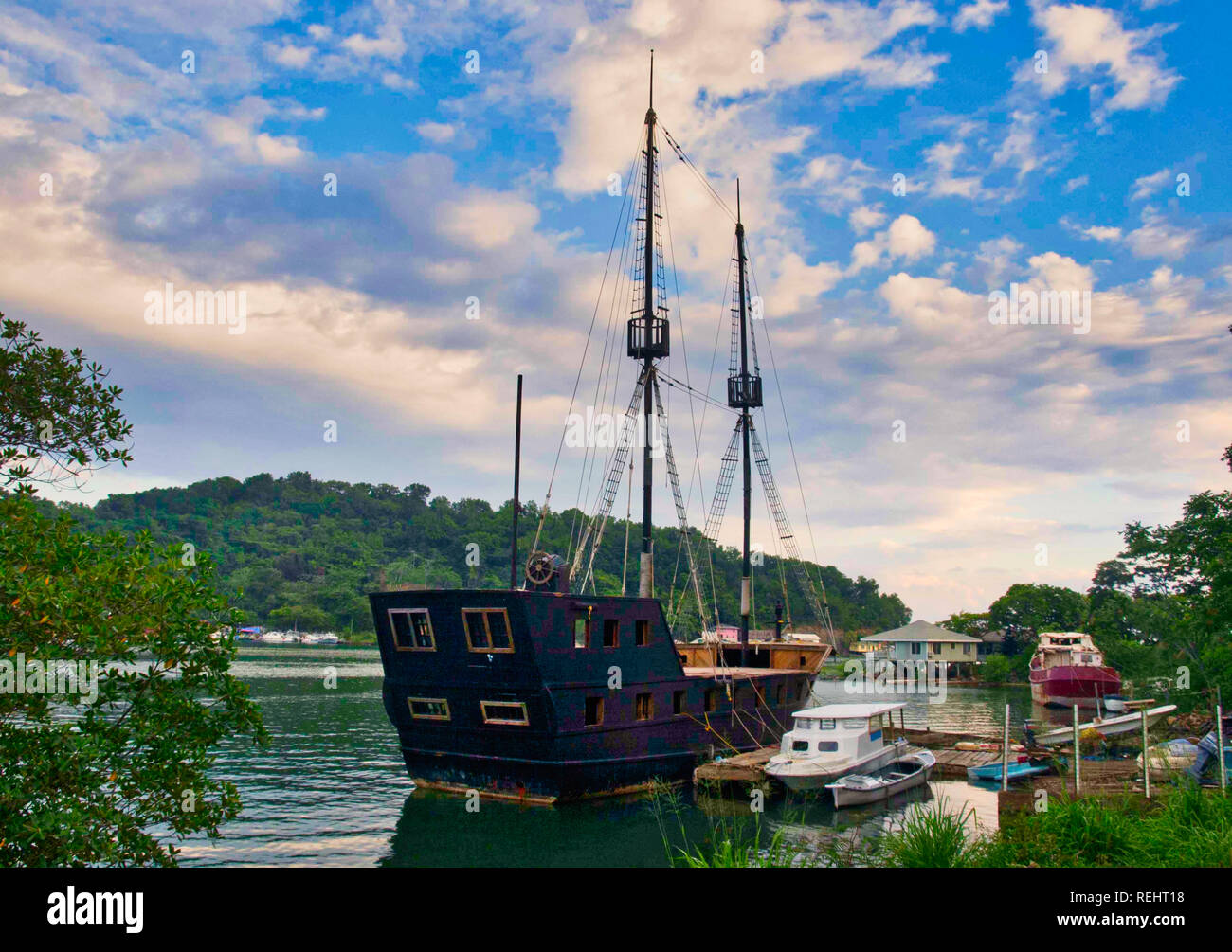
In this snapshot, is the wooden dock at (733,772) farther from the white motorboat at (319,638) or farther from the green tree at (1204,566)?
the white motorboat at (319,638)

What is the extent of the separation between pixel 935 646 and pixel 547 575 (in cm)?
8892

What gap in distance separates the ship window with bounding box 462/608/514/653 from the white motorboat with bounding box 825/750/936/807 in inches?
476

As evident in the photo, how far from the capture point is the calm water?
2311 centimetres

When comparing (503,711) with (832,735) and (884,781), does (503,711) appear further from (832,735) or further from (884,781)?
(884,781)

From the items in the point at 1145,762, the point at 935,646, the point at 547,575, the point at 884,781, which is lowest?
the point at 935,646

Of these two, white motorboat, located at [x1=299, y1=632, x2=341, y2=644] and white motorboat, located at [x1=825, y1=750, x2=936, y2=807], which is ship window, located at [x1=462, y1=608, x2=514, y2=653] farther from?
white motorboat, located at [x1=299, y1=632, x2=341, y2=644]

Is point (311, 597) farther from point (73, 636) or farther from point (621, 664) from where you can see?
point (73, 636)

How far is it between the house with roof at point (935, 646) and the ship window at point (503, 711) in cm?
8244

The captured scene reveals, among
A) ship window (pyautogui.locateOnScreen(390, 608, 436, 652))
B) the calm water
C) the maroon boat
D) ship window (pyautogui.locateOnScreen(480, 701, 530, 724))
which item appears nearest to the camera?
the calm water

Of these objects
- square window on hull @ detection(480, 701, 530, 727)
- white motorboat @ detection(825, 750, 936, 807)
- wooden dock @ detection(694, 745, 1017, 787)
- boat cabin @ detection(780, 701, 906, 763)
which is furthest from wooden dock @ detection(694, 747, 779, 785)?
square window on hull @ detection(480, 701, 530, 727)

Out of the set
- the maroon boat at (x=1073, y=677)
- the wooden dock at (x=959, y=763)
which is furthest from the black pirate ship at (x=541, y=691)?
the maroon boat at (x=1073, y=677)

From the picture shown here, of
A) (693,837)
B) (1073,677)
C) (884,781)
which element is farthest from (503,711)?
(1073,677)

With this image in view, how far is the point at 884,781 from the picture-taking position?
3016cm
